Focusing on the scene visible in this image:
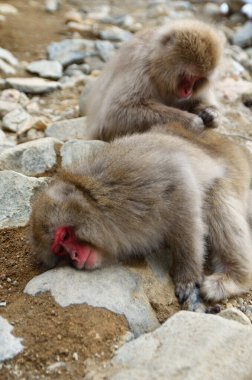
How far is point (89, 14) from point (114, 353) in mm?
8928

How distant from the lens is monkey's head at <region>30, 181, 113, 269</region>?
144 inches

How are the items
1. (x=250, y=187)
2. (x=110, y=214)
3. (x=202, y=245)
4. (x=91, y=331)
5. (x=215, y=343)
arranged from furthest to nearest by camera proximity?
(x=250, y=187) → (x=202, y=245) → (x=110, y=214) → (x=91, y=331) → (x=215, y=343)

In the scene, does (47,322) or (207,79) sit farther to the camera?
(207,79)

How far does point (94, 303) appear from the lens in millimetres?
3447

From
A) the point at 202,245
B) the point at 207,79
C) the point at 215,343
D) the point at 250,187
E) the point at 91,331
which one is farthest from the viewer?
the point at 207,79

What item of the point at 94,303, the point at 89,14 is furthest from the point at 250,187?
the point at 89,14

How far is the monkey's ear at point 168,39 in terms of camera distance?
5418 mm

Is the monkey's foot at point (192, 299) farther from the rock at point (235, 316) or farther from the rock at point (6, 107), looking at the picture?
the rock at point (6, 107)

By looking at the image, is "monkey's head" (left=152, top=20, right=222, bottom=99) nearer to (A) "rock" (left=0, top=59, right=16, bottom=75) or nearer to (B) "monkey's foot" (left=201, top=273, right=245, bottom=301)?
(B) "monkey's foot" (left=201, top=273, right=245, bottom=301)

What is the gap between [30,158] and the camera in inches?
202

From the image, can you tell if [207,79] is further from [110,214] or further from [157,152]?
[110,214]

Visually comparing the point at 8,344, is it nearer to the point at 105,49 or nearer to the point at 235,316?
the point at 235,316

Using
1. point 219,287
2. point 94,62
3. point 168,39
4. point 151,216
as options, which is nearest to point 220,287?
point 219,287

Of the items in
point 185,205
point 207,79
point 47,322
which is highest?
point 207,79
